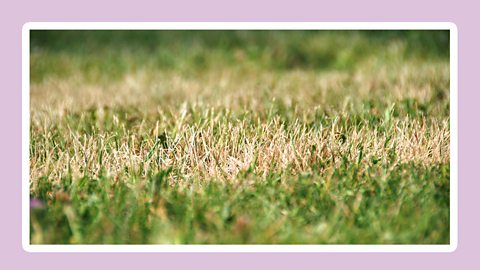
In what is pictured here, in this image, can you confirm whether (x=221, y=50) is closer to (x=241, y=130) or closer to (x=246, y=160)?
(x=241, y=130)

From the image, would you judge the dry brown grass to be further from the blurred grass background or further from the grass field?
the blurred grass background

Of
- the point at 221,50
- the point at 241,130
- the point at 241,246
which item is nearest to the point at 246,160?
the point at 241,130

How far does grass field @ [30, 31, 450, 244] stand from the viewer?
8.45ft

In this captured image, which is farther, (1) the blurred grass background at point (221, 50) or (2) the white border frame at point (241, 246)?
(1) the blurred grass background at point (221, 50)

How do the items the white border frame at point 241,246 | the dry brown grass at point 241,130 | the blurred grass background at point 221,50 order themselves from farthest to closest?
1. the blurred grass background at point 221,50
2. the dry brown grass at point 241,130
3. the white border frame at point 241,246

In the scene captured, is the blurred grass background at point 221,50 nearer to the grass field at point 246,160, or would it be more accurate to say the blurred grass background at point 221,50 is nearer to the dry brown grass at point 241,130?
the grass field at point 246,160

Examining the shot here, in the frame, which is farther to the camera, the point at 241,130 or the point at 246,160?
the point at 241,130

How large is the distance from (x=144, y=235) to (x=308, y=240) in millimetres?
Answer: 681

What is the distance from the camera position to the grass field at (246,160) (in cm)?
257

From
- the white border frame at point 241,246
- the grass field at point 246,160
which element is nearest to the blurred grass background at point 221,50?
the grass field at point 246,160

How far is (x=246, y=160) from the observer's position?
303 centimetres

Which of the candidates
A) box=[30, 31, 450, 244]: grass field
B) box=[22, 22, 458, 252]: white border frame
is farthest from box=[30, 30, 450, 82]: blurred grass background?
box=[22, 22, 458, 252]: white border frame

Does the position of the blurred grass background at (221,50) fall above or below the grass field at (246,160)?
above
